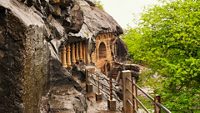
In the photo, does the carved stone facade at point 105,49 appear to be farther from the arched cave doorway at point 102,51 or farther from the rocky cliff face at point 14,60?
the rocky cliff face at point 14,60

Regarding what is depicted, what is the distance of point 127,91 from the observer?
25.3ft

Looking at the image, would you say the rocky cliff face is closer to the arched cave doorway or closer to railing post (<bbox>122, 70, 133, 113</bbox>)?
railing post (<bbox>122, 70, 133, 113</bbox>)

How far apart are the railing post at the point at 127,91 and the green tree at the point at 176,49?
718 centimetres

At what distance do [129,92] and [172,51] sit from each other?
31.5 feet

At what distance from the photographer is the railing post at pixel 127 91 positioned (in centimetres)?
756

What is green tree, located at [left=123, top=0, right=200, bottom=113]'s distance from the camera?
15.2 metres

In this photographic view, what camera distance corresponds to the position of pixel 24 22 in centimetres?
535

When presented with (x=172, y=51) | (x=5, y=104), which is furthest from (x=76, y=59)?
(x=5, y=104)

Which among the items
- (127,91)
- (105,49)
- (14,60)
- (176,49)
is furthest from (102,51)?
(14,60)

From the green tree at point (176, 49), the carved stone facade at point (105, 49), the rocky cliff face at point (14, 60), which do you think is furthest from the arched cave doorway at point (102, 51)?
the rocky cliff face at point (14, 60)

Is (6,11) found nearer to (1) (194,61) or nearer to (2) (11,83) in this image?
(2) (11,83)

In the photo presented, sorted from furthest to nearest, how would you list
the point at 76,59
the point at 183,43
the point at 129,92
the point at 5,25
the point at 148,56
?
the point at 76,59
the point at 148,56
the point at 183,43
the point at 129,92
the point at 5,25

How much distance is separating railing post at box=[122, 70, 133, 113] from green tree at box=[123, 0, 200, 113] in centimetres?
718

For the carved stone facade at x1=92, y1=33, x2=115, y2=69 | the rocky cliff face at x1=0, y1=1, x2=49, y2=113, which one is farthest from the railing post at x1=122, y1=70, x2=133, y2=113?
the carved stone facade at x1=92, y1=33, x2=115, y2=69
